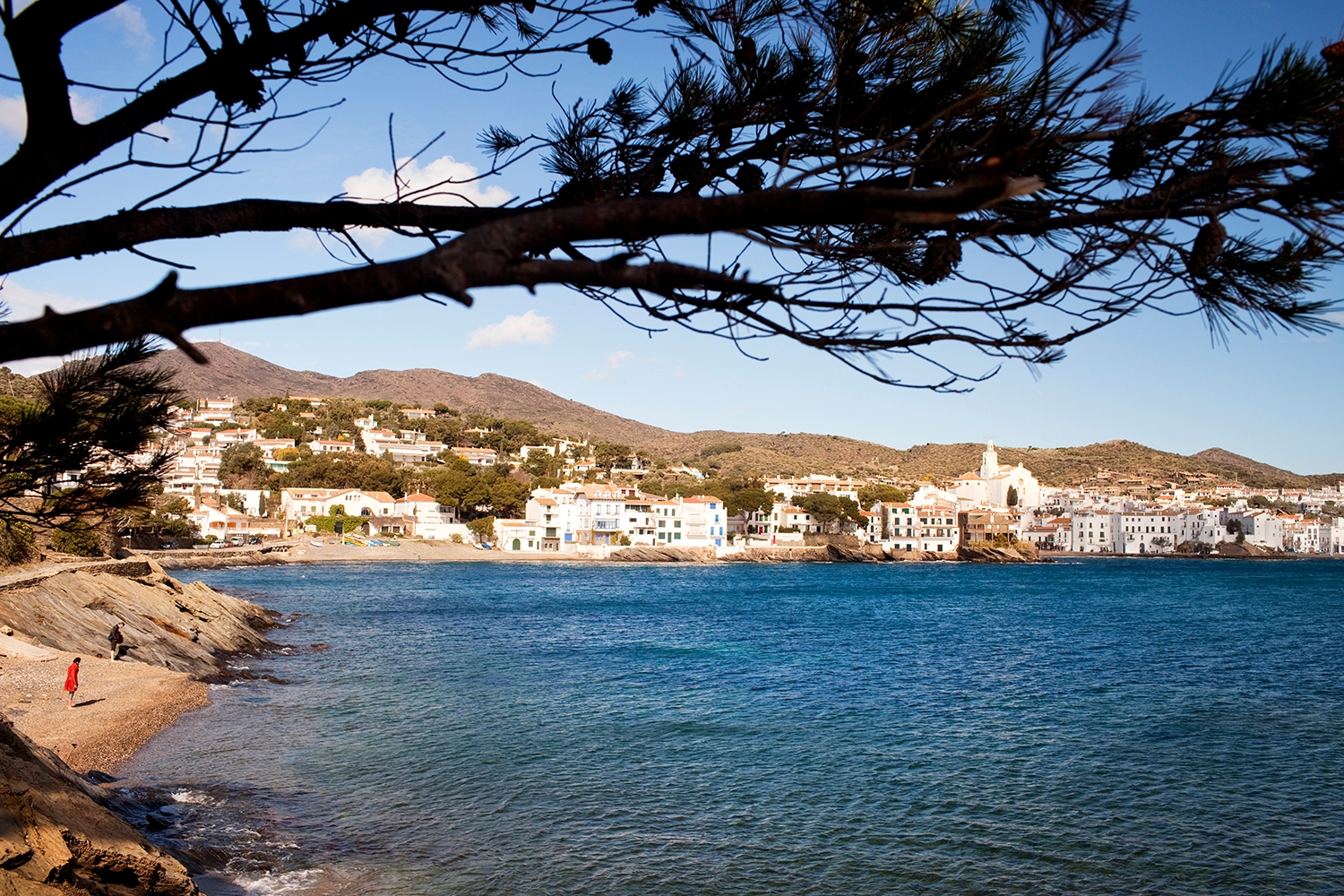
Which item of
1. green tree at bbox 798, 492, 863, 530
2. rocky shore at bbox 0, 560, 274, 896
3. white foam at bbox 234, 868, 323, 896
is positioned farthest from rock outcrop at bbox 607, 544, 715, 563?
white foam at bbox 234, 868, 323, 896

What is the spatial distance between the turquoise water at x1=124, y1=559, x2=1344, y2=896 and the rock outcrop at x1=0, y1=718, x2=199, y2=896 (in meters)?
1.90

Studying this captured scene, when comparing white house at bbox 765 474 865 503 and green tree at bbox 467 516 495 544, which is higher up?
white house at bbox 765 474 865 503

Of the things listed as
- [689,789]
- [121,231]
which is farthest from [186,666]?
[121,231]

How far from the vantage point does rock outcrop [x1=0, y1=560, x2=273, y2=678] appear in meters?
16.5

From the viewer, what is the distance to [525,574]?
2323 inches

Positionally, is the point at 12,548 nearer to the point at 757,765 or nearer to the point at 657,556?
the point at 757,765

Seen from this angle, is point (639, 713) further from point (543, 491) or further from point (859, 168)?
point (543, 491)

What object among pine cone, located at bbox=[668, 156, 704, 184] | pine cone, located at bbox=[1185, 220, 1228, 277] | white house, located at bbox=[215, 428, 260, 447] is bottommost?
pine cone, located at bbox=[1185, 220, 1228, 277]

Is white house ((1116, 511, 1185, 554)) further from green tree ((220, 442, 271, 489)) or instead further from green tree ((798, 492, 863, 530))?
green tree ((220, 442, 271, 489))

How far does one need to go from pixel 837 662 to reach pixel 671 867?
15.8 metres

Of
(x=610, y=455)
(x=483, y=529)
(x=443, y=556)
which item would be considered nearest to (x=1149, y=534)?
(x=610, y=455)

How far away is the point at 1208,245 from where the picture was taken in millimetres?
2619

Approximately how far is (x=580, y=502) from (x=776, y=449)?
83.0 meters

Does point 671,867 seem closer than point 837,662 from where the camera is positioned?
Yes
